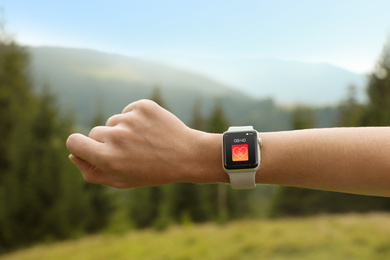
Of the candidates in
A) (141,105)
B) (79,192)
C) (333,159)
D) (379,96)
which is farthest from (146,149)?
(379,96)

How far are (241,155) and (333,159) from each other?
1.00 ft

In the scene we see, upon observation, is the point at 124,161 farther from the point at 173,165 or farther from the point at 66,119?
the point at 66,119

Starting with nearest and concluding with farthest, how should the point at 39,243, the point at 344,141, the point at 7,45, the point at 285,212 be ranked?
the point at 344,141 → the point at 39,243 → the point at 285,212 → the point at 7,45

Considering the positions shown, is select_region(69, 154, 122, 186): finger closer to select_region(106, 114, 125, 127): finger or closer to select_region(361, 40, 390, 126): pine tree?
select_region(106, 114, 125, 127): finger

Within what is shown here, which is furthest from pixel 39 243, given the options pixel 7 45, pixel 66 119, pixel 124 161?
pixel 124 161

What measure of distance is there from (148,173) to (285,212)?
23791 mm

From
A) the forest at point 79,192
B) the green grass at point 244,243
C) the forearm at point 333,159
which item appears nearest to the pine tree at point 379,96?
the forest at point 79,192

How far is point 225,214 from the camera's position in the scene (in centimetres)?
2530

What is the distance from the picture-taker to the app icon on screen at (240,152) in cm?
150

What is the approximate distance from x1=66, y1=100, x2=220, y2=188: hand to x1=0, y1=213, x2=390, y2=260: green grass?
47.6 ft

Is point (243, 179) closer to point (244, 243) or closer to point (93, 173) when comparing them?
point (93, 173)

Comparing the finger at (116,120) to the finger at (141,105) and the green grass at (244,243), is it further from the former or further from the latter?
the green grass at (244,243)

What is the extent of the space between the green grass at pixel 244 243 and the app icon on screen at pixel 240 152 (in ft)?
47.4

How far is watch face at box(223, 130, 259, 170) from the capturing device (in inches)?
58.4
